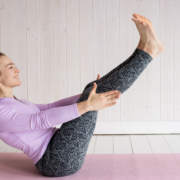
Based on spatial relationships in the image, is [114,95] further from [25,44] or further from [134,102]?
[25,44]

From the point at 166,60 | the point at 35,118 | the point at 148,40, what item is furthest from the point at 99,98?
the point at 166,60

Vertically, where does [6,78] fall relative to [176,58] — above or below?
below

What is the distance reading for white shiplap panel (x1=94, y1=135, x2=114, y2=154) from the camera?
2327mm

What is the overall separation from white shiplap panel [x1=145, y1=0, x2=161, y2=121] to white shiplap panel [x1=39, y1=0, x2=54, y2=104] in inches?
47.0

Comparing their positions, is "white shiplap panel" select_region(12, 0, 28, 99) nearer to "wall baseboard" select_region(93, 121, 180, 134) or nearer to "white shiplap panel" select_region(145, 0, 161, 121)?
"wall baseboard" select_region(93, 121, 180, 134)

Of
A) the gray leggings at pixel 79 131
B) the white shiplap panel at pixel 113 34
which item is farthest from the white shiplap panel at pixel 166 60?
the gray leggings at pixel 79 131

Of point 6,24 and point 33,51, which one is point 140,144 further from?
point 6,24

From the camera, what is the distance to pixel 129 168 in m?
1.71

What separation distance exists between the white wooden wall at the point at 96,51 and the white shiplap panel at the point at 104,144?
140mm

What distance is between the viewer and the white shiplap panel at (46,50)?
3.05 metres

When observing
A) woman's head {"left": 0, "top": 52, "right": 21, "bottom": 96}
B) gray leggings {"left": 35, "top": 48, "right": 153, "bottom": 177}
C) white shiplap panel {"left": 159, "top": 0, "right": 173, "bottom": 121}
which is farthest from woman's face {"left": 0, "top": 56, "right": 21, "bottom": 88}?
white shiplap panel {"left": 159, "top": 0, "right": 173, "bottom": 121}

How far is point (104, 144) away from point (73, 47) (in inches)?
48.7

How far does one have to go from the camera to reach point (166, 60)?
9.78ft

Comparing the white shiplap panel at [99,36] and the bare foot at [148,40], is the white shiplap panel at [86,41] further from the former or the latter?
the bare foot at [148,40]
